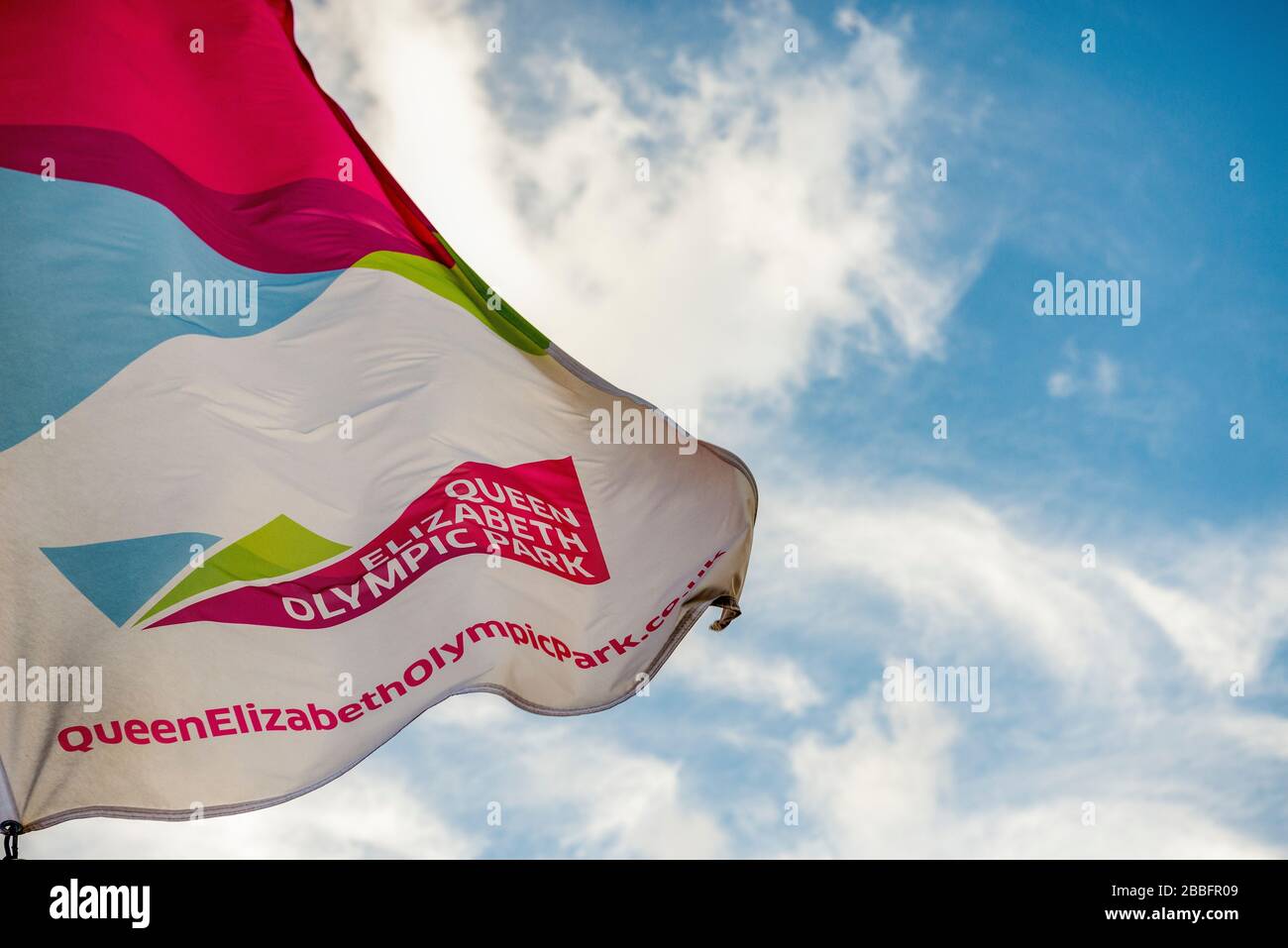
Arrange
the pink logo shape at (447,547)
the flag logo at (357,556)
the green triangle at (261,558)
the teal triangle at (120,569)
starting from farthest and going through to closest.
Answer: the pink logo shape at (447,547)
the green triangle at (261,558)
the flag logo at (357,556)
the teal triangle at (120,569)

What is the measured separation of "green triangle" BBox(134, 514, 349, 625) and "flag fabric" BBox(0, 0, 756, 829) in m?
0.01

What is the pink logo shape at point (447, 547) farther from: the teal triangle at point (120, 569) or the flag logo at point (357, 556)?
the teal triangle at point (120, 569)

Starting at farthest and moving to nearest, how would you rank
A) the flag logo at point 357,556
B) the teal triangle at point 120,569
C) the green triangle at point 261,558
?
the green triangle at point 261,558
the flag logo at point 357,556
the teal triangle at point 120,569

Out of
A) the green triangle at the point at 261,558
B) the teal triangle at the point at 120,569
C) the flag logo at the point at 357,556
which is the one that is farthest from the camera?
the green triangle at the point at 261,558

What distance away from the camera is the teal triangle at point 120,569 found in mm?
5992

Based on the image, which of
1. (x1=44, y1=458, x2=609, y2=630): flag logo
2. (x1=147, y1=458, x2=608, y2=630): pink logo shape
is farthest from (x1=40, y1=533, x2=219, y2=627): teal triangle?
(x1=147, y1=458, x2=608, y2=630): pink logo shape

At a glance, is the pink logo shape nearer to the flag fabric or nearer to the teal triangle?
the flag fabric

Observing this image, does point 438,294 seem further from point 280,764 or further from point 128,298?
point 280,764

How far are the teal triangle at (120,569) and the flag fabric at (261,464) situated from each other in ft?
0.05

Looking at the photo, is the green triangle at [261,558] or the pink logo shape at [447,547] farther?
the pink logo shape at [447,547]

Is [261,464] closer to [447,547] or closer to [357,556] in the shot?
[357,556]

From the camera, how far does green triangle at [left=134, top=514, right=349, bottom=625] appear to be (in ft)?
20.8

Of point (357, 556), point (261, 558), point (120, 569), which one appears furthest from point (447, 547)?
point (120, 569)

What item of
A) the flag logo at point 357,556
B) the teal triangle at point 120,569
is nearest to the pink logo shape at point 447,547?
the flag logo at point 357,556
